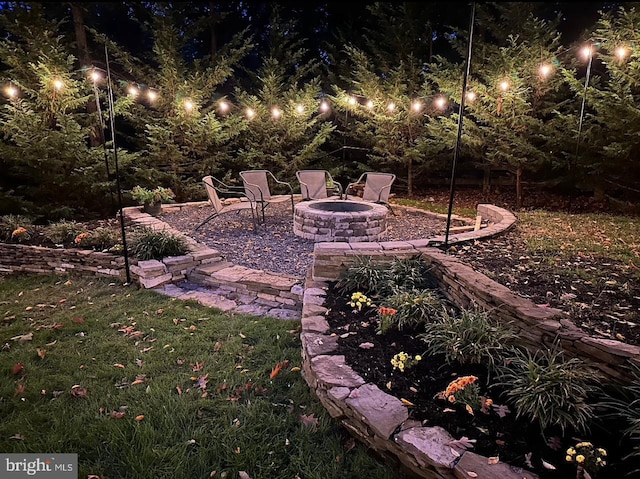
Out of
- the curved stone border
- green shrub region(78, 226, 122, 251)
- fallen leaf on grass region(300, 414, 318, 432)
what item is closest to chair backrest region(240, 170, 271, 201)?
green shrub region(78, 226, 122, 251)

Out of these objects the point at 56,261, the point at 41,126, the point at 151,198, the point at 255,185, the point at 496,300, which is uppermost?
the point at 41,126

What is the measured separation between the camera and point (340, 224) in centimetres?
537

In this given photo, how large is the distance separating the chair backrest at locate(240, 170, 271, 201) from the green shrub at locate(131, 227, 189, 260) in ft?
6.44

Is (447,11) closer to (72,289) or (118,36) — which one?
(118,36)

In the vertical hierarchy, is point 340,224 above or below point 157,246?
above

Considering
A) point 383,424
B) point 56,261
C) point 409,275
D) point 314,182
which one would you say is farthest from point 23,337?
point 314,182

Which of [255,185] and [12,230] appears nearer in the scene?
[12,230]

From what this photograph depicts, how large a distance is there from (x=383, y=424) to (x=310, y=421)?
1.57ft

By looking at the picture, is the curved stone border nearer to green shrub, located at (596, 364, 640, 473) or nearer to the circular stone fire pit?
green shrub, located at (596, 364, 640, 473)

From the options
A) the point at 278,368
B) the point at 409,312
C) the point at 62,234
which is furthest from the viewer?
the point at 62,234

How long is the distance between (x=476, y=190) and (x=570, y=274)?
693cm

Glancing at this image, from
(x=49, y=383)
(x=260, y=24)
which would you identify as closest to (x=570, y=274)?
(x=49, y=383)

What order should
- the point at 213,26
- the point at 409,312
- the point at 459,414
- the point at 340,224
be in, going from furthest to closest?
the point at 213,26
the point at 340,224
the point at 409,312
the point at 459,414

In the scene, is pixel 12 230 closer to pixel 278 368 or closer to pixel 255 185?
pixel 255 185
